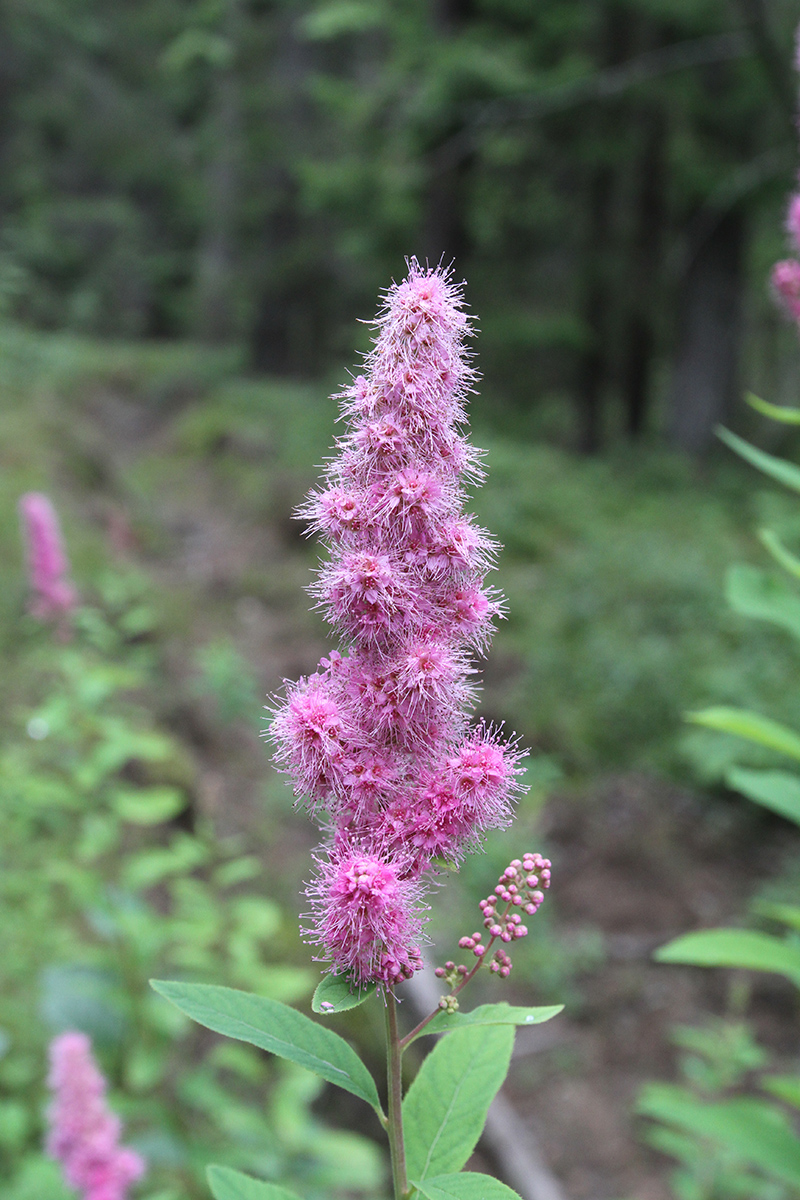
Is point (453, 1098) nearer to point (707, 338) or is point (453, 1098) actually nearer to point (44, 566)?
point (44, 566)

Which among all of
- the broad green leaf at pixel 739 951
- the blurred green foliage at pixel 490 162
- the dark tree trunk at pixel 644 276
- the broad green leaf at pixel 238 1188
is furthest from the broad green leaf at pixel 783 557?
the dark tree trunk at pixel 644 276

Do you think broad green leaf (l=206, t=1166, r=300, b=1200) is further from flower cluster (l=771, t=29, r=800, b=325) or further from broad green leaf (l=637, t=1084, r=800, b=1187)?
flower cluster (l=771, t=29, r=800, b=325)

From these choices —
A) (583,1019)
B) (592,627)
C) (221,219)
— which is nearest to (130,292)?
(221,219)

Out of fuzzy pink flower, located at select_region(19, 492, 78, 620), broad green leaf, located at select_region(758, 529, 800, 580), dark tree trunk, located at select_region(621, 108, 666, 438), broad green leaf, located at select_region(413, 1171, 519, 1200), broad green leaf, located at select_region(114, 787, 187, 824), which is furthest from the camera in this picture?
dark tree trunk, located at select_region(621, 108, 666, 438)

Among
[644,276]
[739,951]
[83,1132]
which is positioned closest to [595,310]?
[644,276]

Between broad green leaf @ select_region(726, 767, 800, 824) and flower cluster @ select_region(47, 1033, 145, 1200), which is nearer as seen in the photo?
broad green leaf @ select_region(726, 767, 800, 824)

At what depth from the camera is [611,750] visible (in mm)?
6656

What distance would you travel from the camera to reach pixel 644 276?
12.9m

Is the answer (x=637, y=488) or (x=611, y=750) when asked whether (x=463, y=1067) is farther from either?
(x=637, y=488)

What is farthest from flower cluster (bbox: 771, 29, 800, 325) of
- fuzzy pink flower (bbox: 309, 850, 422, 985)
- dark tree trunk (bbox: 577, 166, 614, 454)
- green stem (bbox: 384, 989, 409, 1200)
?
dark tree trunk (bbox: 577, 166, 614, 454)

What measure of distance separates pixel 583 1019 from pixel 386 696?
14.1 ft

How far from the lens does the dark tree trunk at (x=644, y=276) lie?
39.9ft

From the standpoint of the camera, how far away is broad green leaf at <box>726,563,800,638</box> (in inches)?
81.8

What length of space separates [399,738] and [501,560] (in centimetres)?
820
